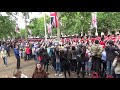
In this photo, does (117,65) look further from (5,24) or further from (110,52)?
(5,24)

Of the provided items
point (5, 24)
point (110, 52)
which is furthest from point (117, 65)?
point (5, 24)

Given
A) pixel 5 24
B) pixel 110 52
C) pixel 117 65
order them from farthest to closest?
pixel 5 24
pixel 110 52
pixel 117 65

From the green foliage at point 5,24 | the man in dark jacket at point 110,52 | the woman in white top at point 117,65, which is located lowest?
the woman in white top at point 117,65

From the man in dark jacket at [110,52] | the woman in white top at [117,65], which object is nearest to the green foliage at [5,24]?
the man in dark jacket at [110,52]

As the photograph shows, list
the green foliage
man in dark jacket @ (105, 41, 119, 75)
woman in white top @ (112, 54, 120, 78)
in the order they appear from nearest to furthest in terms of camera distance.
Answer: woman in white top @ (112, 54, 120, 78) < man in dark jacket @ (105, 41, 119, 75) < the green foliage

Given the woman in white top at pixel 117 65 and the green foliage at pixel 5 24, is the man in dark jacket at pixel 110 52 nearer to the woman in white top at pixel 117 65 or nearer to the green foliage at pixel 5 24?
the woman in white top at pixel 117 65

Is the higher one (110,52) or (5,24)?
(5,24)

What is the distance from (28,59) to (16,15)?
1288 cm

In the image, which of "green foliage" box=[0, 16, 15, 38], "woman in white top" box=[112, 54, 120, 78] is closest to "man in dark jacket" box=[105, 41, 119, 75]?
"woman in white top" box=[112, 54, 120, 78]

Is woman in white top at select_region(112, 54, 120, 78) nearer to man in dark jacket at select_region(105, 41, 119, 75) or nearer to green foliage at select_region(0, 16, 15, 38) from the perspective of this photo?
man in dark jacket at select_region(105, 41, 119, 75)
